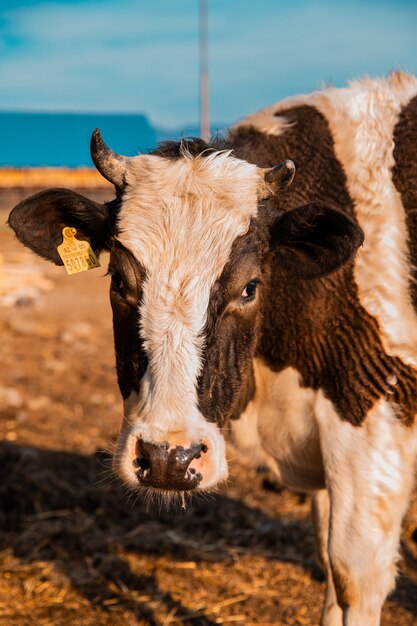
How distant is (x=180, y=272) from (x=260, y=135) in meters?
1.25

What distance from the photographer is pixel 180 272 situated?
3.24 metres

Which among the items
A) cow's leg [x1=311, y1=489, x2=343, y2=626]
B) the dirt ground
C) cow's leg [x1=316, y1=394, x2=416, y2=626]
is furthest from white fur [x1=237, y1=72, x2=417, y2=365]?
the dirt ground

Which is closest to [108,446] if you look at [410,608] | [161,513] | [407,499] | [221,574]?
[161,513]

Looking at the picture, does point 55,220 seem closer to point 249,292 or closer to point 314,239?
point 249,292

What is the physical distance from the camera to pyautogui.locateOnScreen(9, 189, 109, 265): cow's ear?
3.67 meters

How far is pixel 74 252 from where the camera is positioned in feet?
12.6

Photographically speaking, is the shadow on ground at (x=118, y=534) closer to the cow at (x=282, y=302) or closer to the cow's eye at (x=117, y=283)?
the cow at (x=282, y=302)

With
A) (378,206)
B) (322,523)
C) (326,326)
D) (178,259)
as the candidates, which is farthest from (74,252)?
(322,523)

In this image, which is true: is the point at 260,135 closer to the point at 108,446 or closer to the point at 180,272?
the point at 180,272

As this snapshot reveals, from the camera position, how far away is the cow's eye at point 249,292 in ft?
11.4

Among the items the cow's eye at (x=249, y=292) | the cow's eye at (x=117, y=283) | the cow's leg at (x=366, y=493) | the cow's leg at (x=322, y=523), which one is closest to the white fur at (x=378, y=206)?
the cow's leg at (x=366, y=493)

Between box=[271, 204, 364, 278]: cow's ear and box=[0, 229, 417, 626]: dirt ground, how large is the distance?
1310 mm

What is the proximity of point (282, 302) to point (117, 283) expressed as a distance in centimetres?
84

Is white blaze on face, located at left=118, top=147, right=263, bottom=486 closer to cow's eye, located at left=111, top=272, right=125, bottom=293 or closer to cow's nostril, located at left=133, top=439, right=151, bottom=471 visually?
cow's nostril, located at left=133, top=439, right=151, bottom=471
